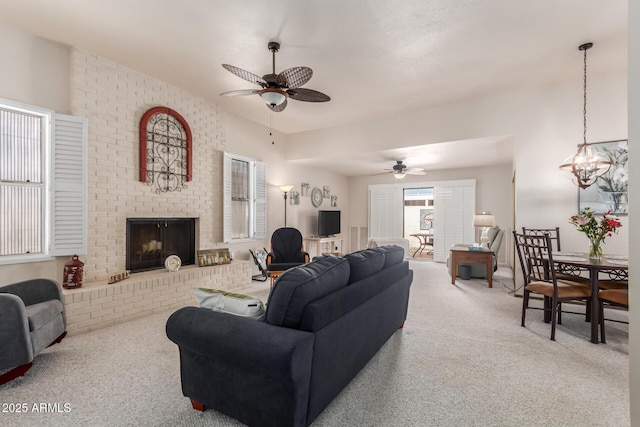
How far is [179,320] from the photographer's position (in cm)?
171

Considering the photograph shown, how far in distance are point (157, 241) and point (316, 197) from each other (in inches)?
161

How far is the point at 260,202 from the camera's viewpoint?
18.5 feet

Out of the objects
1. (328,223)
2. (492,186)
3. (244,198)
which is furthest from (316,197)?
(492,186)

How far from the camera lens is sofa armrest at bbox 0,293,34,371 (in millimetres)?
2059

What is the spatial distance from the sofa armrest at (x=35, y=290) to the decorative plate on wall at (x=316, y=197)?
5236 mm

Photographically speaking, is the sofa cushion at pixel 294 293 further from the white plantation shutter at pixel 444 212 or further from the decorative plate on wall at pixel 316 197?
the white plantation shutter at pixel 444 212

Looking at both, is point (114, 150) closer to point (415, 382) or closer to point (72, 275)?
point (72, 275)

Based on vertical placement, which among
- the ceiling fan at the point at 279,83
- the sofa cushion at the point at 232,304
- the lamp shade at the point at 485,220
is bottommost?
the sofa cushion at the point at 232,304

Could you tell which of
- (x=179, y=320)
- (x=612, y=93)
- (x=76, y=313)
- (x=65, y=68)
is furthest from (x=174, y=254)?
(x=612, y=93)

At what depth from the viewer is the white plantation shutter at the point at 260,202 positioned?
5547 mm

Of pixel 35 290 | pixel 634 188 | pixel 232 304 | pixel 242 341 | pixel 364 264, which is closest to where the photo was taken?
pixel 634 188

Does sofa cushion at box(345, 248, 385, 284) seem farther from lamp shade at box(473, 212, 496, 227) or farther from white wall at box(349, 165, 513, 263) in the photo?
white wall at box(349, 165, 513, 263)

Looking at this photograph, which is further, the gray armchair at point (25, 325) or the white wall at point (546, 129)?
the white wall at point (546, 129)

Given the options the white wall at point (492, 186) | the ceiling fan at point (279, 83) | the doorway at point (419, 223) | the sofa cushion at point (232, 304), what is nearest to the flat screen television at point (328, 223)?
the white wall at point (492, 186)
